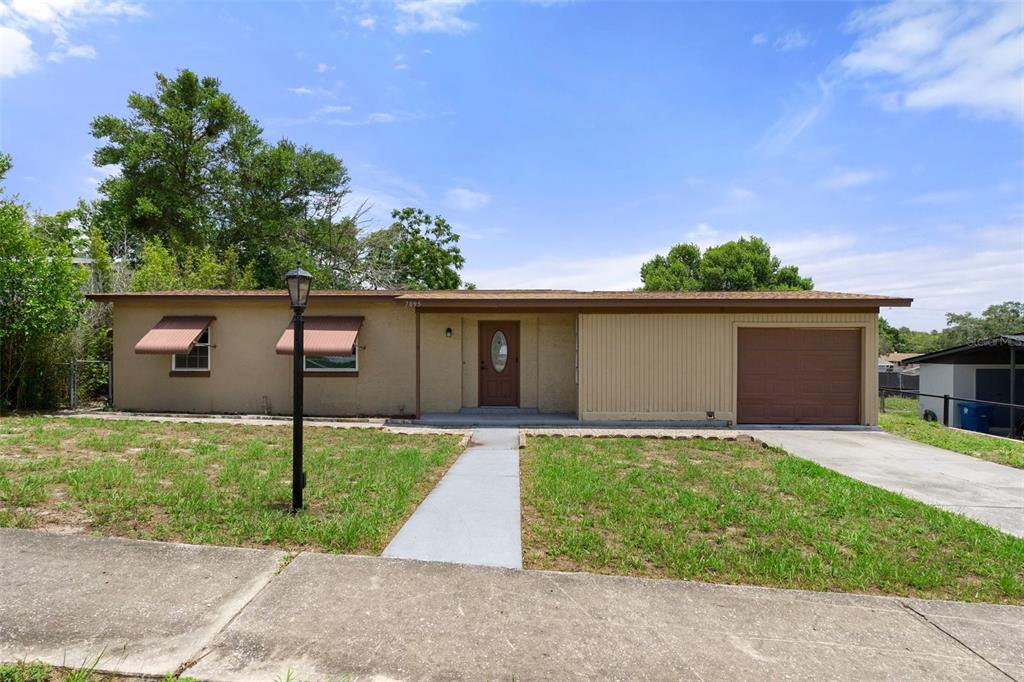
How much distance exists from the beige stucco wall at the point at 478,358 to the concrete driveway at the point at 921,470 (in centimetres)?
414

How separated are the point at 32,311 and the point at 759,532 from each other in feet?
44.9

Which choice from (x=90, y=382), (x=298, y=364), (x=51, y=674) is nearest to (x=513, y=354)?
(x=298, y=364)

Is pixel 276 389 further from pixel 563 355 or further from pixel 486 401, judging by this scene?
pixel 563 355

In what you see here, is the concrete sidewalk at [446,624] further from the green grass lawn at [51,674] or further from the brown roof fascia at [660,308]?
the brown roof fascia at [660,308]

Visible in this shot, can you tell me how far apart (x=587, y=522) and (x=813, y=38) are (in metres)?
9.90

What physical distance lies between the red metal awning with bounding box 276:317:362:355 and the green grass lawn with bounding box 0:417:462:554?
2097 millimetres

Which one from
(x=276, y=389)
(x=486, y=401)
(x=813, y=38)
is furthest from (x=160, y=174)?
(x=813, y=38)

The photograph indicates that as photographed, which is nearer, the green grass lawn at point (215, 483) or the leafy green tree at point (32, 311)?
the green grass lawn at point (215, 483)

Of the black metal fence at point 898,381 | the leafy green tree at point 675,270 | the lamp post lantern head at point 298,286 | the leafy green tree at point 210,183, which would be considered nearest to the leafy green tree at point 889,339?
the leafy green tree at point 675,270

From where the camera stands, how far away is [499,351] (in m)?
11.8

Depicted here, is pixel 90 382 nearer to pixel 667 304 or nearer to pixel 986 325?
pixel 667 304

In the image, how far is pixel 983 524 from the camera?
4.79m

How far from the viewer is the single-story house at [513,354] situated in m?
10.5

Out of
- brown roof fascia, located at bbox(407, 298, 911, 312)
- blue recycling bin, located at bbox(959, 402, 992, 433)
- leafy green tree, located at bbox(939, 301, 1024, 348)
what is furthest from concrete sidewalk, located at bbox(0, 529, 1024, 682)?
leafy green tree, located at bbox(939, 301, 1024, 348)
